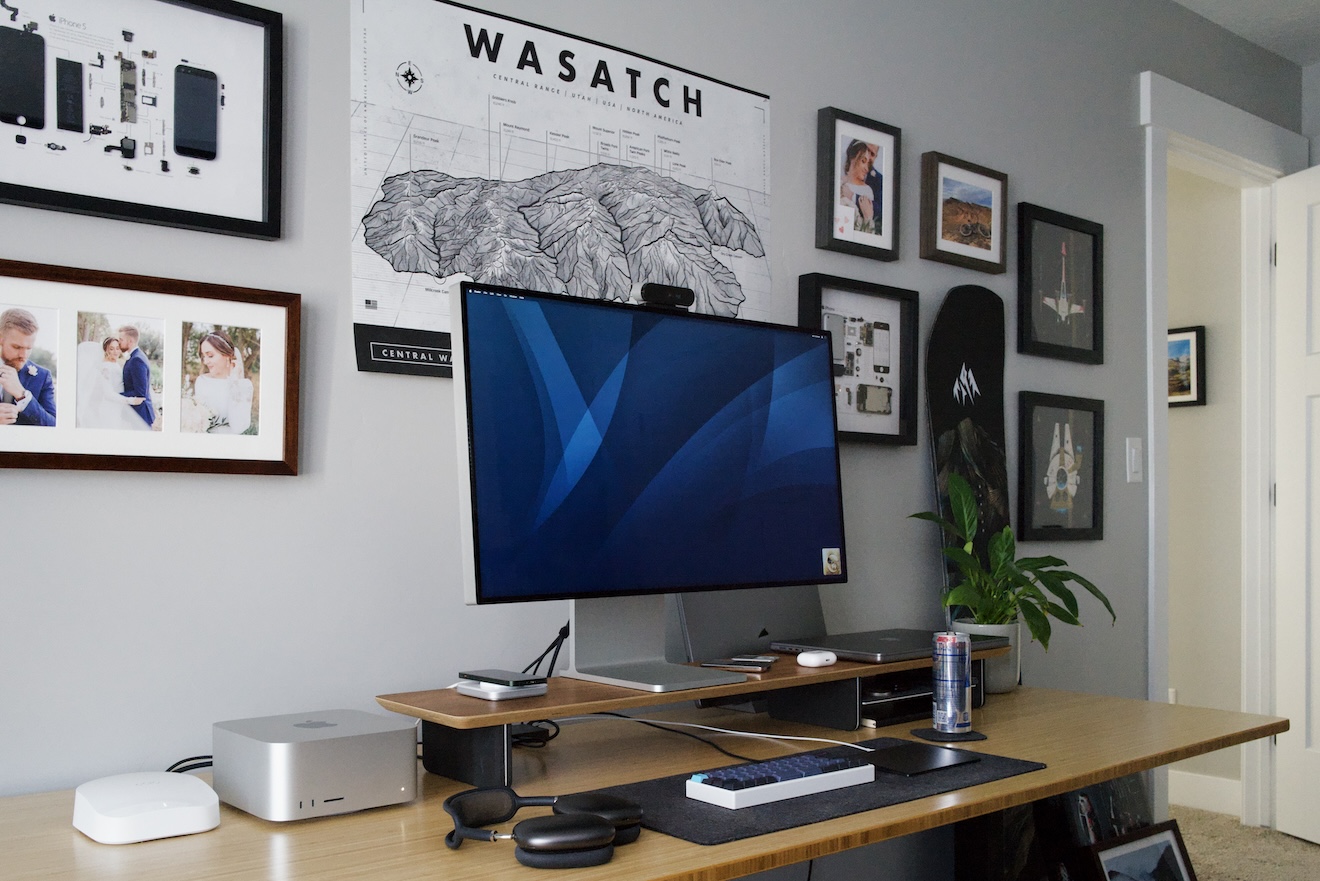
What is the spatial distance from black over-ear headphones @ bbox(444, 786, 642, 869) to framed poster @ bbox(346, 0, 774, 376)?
0.72 m

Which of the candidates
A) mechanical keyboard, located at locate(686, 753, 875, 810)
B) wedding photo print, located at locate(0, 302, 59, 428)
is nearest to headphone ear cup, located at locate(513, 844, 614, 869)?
mechanical keyboard, located at locate(686, 753, 875, 810)

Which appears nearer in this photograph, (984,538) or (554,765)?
(554,765)

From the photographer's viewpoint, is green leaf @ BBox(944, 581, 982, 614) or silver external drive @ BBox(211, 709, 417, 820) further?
green leaf @ BBox(944, 581, 982, 614)

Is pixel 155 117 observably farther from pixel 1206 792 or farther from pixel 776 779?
pixel 1206 792

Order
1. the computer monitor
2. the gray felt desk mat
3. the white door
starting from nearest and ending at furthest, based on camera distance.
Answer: the gray felt desk mat
the computer monitor
the white door

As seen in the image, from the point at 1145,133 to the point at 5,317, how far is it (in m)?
2.95

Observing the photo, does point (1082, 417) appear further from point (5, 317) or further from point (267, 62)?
point (5, 317)

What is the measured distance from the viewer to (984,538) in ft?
8.04

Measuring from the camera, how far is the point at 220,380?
1459 millimetres

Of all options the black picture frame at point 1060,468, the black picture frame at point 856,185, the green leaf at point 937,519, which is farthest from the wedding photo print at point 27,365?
the black picture frame at point 1060,468

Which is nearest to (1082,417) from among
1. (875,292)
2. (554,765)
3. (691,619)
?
(875,292)

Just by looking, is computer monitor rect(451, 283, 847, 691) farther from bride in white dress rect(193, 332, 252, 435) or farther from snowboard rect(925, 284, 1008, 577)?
snowboard rect(925, 284, 1008, 577)

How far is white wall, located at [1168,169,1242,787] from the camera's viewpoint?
3742 mm

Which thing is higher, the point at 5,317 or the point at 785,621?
the point at 5,317
